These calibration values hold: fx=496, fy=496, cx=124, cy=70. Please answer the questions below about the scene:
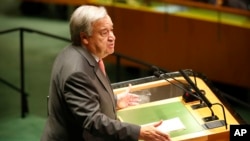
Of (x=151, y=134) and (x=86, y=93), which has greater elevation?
(x=86, y=93)

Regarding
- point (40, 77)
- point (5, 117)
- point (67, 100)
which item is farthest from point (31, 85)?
point (67, 100)

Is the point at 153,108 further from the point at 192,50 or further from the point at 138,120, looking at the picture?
the point at 192,50

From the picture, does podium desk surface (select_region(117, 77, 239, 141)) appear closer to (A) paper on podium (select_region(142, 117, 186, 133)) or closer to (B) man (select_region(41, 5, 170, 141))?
(A) paper on podium (select_region(142, 117, 186, 133))

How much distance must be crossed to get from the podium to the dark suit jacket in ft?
0.84

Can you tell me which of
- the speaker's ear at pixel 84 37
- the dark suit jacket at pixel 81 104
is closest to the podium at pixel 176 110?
the dark suit jacket at pixel 81 104

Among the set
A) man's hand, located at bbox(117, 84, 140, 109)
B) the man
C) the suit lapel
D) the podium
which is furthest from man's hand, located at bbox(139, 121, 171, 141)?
man's hand, located at bbox(117, 84, 140, 109)

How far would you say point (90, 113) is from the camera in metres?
2.21

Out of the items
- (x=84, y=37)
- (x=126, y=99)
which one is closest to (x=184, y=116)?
(x=126, y=99)

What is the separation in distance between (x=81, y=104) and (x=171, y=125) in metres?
0.55

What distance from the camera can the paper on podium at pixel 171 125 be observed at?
97.5 inches

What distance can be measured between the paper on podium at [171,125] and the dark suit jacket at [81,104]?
0.83 feet

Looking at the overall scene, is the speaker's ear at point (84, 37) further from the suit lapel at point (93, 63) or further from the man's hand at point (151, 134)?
the man's hand at point (151, 134)

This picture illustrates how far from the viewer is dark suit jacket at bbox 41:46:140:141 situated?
2.22 meters

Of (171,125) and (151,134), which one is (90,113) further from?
(171,125)
